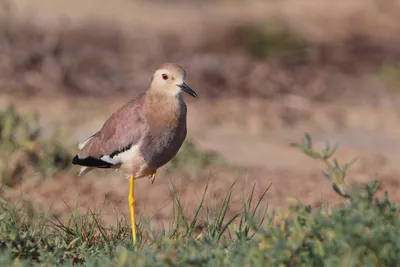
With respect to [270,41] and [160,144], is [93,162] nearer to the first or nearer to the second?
[160,144]

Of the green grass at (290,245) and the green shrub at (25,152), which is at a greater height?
the green grass at (290,245)

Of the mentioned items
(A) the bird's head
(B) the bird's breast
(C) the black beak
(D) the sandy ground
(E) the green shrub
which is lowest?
(D) the sandy ground

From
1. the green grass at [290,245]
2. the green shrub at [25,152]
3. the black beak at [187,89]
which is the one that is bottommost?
the green shrub at [25,152]

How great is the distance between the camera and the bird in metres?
5.34

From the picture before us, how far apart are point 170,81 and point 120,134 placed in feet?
1.33

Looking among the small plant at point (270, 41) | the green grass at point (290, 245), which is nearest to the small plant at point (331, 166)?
the green grass at point (290, 245)

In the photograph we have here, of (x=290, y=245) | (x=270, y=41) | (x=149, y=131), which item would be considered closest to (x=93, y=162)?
(x=149, y=131)

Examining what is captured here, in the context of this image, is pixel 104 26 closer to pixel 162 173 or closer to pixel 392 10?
pixel 392 10

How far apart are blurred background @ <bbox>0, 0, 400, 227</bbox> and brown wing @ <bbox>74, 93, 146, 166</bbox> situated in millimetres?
329

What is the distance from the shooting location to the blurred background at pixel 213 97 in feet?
23.9

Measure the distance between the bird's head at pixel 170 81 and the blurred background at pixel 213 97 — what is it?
746 millimetres

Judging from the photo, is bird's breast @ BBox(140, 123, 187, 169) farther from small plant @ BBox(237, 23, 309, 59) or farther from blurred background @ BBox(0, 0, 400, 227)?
small plant @ BBox(237, 23, 309, 59)

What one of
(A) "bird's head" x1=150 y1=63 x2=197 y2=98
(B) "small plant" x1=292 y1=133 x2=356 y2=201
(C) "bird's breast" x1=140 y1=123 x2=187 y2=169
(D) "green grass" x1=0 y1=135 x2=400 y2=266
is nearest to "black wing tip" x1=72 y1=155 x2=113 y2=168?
(C) "bird's breast" x1=140 y1=123 x2=187 y2=169

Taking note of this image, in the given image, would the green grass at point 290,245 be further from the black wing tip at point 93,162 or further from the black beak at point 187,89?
the black beak at point 187,89
